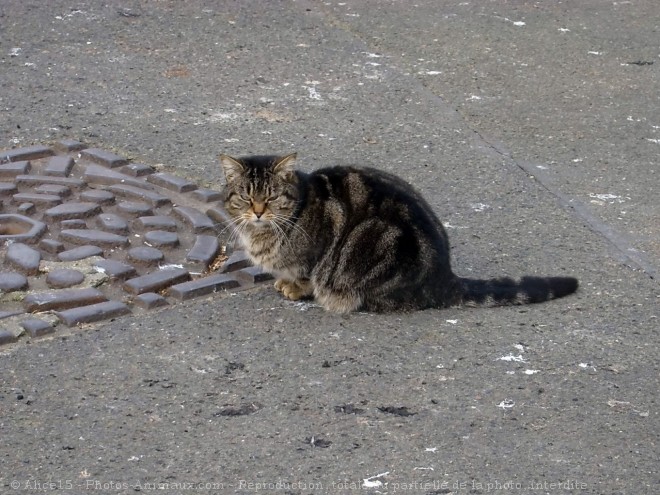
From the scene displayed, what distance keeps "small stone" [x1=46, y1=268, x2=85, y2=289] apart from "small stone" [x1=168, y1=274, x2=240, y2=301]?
440mm

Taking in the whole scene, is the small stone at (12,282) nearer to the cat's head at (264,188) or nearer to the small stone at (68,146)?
the cat's head at (264,188)

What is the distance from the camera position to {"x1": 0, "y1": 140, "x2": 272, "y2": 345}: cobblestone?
194 inches

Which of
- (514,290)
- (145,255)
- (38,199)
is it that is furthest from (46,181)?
(514,290)

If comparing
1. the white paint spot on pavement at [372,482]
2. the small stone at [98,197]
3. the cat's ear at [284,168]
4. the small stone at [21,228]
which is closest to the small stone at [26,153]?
the small stone at [98,197]

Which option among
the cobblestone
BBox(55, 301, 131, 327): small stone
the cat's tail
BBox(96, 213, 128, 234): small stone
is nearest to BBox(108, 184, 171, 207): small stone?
the cobblestone

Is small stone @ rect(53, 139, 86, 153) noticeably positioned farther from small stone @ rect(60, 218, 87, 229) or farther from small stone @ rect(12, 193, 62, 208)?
small stone @ rect(60, 218, 87, 229)

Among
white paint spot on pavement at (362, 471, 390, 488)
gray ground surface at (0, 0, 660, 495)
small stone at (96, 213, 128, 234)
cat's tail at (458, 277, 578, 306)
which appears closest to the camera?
white paint spot on pavement at (362, 471, 390, 488)

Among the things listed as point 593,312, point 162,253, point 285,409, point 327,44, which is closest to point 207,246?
point 162,253

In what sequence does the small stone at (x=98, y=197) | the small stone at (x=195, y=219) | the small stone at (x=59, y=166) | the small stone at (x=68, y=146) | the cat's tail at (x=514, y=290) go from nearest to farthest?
the cat's tail at (x=514, y=290), the small stone at (x=195, y=219), the small stone at (x=98, y=197), the small stone at (x=59, y=166), the small stone at (x=68, y=146)

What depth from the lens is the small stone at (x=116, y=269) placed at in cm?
515

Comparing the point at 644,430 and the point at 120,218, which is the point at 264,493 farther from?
the point at 120,218

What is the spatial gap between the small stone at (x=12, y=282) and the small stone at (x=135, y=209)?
2.73 feet

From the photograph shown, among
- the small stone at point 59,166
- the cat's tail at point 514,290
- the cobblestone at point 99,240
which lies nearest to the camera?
the cobblestone at point 99,240

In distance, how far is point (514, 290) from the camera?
5.05 m
